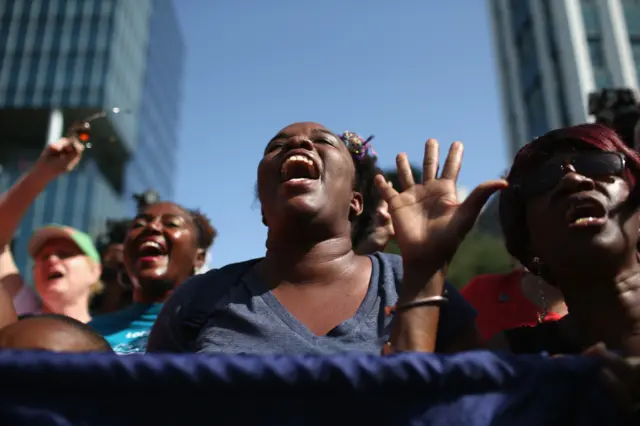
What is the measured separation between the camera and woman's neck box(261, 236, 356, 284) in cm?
197

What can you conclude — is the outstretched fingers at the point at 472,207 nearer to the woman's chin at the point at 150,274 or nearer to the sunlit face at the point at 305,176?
the sunlit face at the point at 305,176

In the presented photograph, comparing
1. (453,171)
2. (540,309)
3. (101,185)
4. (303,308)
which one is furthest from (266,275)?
(101,185)

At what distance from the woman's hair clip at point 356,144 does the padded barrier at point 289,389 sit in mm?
1536

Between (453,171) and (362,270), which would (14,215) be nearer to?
(362,270)

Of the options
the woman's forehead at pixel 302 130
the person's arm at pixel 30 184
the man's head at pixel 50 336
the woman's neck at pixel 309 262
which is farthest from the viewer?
the person's arm at pixel 30 184

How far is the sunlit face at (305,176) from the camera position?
2.02 m

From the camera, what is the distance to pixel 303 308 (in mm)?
1847

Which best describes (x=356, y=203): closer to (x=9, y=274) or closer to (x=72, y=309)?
(x=9, y=274)

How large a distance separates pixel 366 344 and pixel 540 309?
1.44m

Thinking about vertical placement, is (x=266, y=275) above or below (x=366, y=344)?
above

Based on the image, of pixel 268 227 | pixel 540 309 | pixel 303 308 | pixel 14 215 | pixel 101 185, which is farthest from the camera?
pixel 101 185

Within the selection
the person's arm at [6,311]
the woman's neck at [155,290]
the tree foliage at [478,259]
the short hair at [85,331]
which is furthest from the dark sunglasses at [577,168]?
the tree foliage at [478,259]

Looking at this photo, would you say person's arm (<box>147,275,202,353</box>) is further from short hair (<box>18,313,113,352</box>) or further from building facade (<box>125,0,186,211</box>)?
building facade (<box>125,0,186,211</box>)

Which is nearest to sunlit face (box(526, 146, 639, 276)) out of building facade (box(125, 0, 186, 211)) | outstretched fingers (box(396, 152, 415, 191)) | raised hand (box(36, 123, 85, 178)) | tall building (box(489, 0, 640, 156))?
outstretched fingers (box(396, 152, 415, 191))
